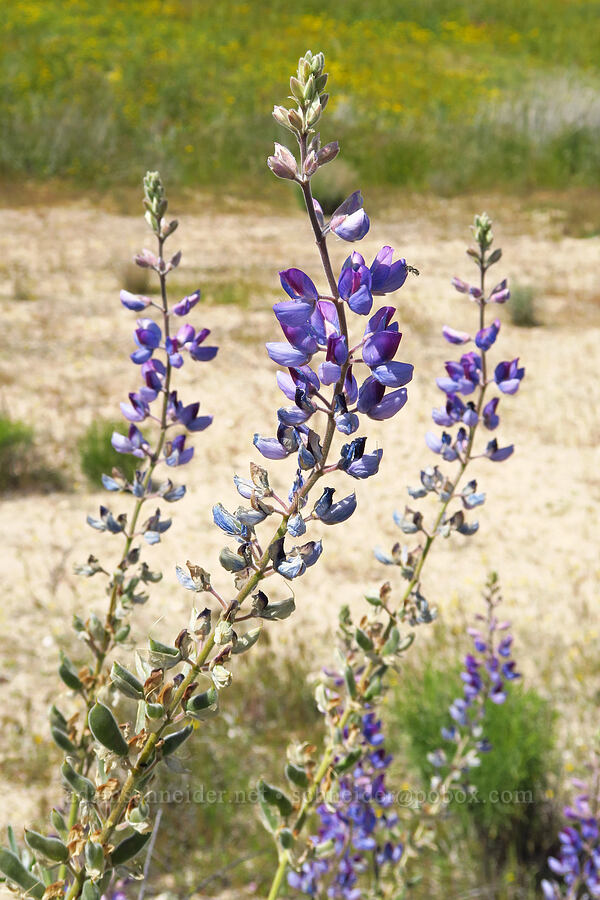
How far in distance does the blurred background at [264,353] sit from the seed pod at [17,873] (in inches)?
46.0

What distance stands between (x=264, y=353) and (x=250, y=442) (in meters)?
1.79

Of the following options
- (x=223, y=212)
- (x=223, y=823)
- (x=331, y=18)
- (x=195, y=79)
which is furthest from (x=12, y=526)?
(x=331, y=18)

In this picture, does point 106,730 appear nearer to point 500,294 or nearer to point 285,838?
point 285,838

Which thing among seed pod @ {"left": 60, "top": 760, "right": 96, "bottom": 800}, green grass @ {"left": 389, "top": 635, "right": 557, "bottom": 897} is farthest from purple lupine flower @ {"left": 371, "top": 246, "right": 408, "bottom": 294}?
green grass @ {"left": 389, "top": 635, "right": 557, "bottom": 897}

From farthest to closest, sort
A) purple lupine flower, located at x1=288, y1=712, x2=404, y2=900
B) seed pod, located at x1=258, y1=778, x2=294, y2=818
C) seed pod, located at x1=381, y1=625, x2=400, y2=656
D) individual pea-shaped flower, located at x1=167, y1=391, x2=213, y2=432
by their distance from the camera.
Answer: purple lupine flower, located at x1=288, y1=712, x2=404, y2=900 < individual pea-shaped flower, located at x1=167, y1=391, x2=213, y2=432 < seed pod, located at x1=381, y1=625, x2=400, y2=656 < seed pod, located at x1=258, y1=778, x2=294, y2=818

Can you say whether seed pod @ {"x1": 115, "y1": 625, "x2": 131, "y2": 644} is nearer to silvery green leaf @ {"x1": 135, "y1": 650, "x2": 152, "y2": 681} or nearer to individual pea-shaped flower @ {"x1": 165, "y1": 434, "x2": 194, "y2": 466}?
individual pea-shaped flower @ {"x1": 165, "y1": 434, "x2": 194, "y2": 466}

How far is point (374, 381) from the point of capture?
76 centimetres

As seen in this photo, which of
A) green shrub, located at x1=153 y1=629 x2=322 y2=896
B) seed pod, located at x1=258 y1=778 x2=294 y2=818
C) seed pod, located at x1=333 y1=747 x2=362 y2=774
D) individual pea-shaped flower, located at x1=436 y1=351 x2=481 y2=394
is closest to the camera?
seed pod, located at x1=258 y1=778 x2=294 y2=818

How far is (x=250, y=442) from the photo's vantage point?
17.7ft

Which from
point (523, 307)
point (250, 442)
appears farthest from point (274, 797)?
point (523, 307)

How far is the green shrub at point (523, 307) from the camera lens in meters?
7.81

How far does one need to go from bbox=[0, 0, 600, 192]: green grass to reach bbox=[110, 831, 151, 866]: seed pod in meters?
12.3

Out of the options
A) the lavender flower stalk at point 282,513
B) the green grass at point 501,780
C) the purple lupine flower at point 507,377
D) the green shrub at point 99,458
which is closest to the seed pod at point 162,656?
the lavender flower stalk at point 282,513

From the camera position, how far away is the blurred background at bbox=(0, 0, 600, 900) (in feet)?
9.55
